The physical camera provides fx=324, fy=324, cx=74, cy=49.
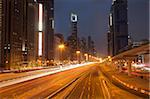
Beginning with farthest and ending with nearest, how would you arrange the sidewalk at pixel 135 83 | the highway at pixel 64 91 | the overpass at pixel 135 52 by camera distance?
the overpass at pixel 135 52 < the sidewalk at pixel 135 83 < the highway at pixel 64 91

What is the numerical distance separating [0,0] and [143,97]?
18354cm

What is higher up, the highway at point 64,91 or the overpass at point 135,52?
the overpass at point 135,52

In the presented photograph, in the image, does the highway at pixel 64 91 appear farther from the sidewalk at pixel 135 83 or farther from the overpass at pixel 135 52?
the overpass at pixel 135 52

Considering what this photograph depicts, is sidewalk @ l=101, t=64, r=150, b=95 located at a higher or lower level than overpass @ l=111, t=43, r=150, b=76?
lower

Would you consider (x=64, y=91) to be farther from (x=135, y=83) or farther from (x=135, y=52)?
(x=135, y=52)

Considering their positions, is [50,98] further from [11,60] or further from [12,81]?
[11,60]

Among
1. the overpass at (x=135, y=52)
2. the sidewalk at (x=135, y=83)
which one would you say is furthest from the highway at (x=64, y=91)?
the overpass at (x=135, y=52)

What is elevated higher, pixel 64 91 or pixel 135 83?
pixel 135 83

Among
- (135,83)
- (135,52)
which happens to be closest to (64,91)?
(135,83)

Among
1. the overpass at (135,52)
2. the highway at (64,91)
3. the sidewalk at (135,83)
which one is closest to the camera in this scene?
the highway at (64,91)

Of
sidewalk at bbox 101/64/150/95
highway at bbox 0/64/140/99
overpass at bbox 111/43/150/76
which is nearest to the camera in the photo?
highway at bbox 0/64/140/99

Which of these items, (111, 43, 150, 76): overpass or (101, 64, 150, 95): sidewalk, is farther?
(111, 43, 150, 76): overpass

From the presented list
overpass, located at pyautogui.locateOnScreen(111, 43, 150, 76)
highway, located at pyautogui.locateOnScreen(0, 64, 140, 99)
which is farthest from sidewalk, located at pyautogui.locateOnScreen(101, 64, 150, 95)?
overpass, located at pyautogui.locateOnScreen(111, 43, 150, 76)

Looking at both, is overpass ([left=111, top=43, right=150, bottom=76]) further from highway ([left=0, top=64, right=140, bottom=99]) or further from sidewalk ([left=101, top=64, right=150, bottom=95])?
highway ([left=0, top=64, right=140, bottom=99])
